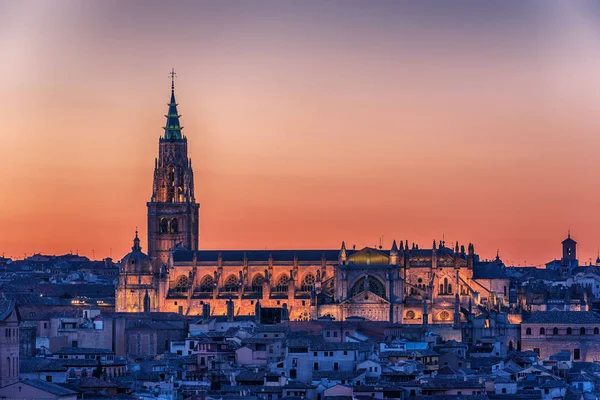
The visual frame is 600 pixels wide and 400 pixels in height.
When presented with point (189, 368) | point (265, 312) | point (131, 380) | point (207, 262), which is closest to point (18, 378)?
point (131, 380)

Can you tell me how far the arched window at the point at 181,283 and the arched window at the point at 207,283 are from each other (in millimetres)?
1312

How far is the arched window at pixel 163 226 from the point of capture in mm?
192625

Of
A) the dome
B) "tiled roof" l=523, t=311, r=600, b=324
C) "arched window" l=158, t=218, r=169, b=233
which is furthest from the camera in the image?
"arched window" l=158, t=218, r=169, b=233

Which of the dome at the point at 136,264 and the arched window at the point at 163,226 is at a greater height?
the arched window at the point at 163,226

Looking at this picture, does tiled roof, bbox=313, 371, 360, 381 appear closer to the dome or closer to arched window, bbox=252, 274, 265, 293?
arched window, bbox=252, 274, 265, 293

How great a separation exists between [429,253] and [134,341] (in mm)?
45063

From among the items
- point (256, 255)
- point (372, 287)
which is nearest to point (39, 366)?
point (372, 287)

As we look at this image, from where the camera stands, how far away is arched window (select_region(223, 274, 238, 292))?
182m

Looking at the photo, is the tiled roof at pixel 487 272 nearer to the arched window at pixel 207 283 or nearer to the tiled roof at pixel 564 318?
the arched window at pixel 207 283

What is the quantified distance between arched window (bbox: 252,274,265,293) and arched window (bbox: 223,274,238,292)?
1.45m

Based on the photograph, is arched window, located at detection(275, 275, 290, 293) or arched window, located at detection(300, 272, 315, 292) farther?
arched window, located at detection(275, 275, 290, 293)

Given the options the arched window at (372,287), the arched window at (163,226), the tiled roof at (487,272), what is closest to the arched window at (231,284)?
the arched window at (163,226)

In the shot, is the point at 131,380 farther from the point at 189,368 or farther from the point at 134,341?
the point at 134,341

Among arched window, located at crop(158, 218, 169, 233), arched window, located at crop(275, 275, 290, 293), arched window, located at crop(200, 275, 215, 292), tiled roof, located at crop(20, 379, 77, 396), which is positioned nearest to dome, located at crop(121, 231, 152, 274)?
arched window, located at crop(200, 275, 215, 292)
